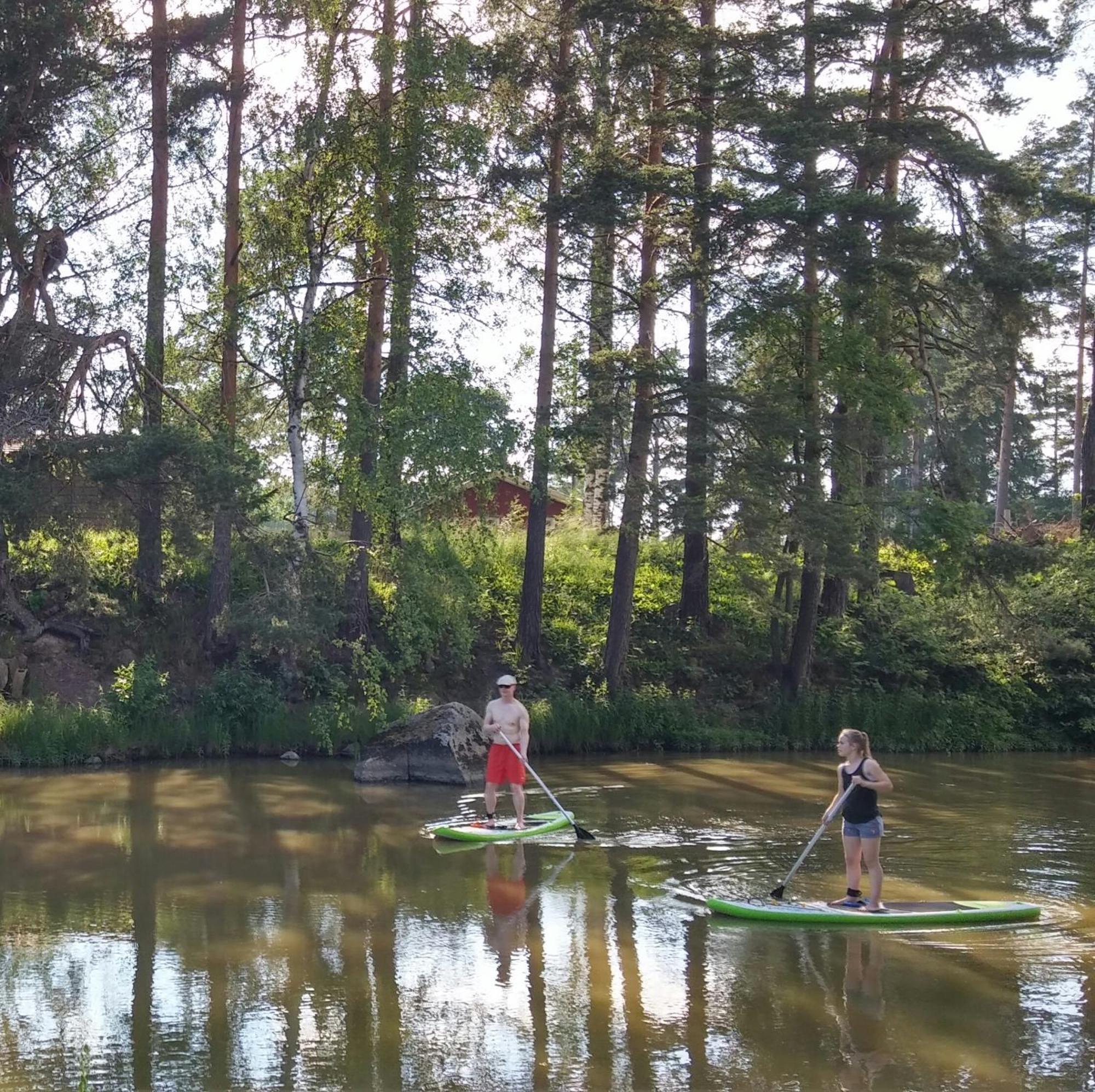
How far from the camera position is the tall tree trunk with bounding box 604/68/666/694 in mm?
20359

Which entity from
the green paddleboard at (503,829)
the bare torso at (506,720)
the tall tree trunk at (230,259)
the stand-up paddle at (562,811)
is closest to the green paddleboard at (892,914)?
the stand-up paddle at (562,811)

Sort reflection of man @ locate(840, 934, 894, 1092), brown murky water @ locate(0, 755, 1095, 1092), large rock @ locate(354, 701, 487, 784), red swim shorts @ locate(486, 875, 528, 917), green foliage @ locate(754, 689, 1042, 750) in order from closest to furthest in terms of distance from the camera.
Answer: reflection of man @ locate(840, 934, 894, 1092) < brown murky water @ locate(0, 755, 1095, 1092) < red swim shorts @ locate(486, 875, 528, 917) < large rock @ locate(354, 701, 487, 784) < green foliage @ locate(754, 689, 1042, 750)

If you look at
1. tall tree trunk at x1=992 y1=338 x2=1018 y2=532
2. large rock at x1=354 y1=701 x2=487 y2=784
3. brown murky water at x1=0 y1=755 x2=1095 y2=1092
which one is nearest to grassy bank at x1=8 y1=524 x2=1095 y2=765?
large rock at x1=354 y1=701 x2=487 y2=784

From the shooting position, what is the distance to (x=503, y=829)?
43.8 ft

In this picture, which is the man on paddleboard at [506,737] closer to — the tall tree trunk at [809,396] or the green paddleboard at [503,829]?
the green paddleboard at [503,829]

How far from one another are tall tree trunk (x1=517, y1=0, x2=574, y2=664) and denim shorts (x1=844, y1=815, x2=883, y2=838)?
12061 mm

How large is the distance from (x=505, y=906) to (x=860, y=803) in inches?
114

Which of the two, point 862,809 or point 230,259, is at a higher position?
point 230,259

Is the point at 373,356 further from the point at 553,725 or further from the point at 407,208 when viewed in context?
the point at 553,725

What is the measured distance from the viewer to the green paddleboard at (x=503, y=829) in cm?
1308

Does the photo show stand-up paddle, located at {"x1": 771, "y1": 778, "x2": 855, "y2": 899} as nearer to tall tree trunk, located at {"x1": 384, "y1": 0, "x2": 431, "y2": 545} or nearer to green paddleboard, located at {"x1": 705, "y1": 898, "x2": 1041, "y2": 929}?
green paddleboard, located at {"x1": 705, "y1": 898, "x2": 1041, "y2": 929}

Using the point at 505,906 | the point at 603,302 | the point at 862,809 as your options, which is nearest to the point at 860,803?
the point at 862,809

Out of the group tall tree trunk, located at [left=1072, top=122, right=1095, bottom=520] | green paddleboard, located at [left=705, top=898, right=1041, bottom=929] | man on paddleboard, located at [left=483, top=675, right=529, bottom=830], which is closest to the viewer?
green paddleboard, located at [left=705, top=898, right=1041, bottom=929]

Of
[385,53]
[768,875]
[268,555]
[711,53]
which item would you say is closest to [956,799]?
[768,875]
